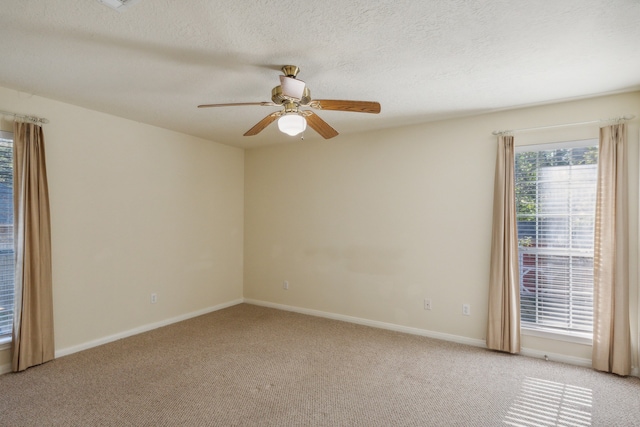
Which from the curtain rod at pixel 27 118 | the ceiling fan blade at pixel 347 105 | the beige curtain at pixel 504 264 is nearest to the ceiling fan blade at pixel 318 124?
the ceiling fan blade at pixel 347 105

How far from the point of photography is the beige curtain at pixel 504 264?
342 centimetres

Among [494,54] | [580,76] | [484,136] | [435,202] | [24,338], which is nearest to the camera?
[494,54]

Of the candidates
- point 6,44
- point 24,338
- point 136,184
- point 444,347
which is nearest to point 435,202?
point 444,347

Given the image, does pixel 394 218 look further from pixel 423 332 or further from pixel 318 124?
pixel 318 124

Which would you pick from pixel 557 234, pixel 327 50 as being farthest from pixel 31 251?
pixel 557 234

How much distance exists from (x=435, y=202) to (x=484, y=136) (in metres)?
0.87

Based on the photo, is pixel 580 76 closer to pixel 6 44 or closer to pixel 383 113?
pixel 383 113

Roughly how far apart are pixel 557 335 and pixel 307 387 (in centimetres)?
247

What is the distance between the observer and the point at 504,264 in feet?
11.3

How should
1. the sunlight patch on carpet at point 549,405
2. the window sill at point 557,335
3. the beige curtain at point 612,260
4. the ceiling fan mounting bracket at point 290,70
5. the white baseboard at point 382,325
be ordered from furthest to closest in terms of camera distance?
the white baseboard at point 382,325
the window sill at point 557,335
the beige curtain at point 612,260
the ceiling fan mounting bracket at point 290,70
the sunlight patch on carpet at point 549,405

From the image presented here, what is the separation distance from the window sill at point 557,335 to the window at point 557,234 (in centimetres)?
2

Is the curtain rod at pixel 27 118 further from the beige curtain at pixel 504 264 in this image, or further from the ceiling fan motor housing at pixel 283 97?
the beige curtain at pixel 504 264

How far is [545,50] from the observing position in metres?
2.33

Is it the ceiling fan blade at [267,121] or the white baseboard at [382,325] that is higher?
the ceiling fan blade at [267,121]
